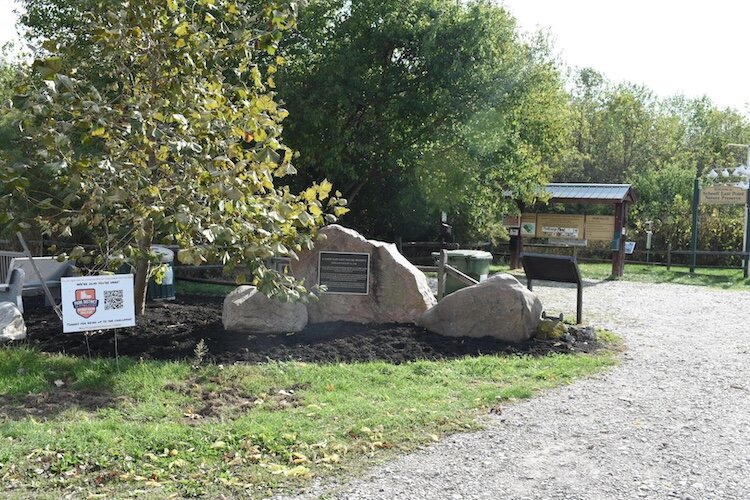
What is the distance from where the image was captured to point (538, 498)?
461cm

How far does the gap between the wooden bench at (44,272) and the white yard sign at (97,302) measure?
4415mm

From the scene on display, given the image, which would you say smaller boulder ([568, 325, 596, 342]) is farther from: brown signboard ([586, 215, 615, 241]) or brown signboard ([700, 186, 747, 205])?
brown signboard ([700, 186, 747, 205])

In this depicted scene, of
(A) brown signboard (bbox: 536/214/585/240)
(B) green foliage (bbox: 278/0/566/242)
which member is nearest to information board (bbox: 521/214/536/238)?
(A) brown signboard (bbox: 536/214/585/240)

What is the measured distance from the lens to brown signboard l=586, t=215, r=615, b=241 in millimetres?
21391

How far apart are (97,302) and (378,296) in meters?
4.01

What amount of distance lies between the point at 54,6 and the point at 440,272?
40.4 ft

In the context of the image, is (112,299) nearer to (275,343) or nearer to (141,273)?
(275,343)

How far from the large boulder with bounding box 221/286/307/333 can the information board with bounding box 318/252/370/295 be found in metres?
0.93

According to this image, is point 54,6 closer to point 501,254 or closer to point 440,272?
point 440,272

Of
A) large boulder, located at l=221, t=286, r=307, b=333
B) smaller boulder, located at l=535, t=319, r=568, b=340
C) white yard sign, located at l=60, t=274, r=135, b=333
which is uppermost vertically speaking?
white yard sign, located at l=60, t=274, r=135, b=333

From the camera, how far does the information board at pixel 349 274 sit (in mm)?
10188

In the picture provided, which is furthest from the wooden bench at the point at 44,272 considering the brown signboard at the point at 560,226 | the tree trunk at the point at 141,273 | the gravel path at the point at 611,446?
the brown signboard at the point at 560,226

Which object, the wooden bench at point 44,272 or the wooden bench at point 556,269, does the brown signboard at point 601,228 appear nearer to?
the wooden bench at point 556,269

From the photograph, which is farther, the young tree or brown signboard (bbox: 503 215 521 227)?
brown signboard (bbox: 503 215 521 227)
